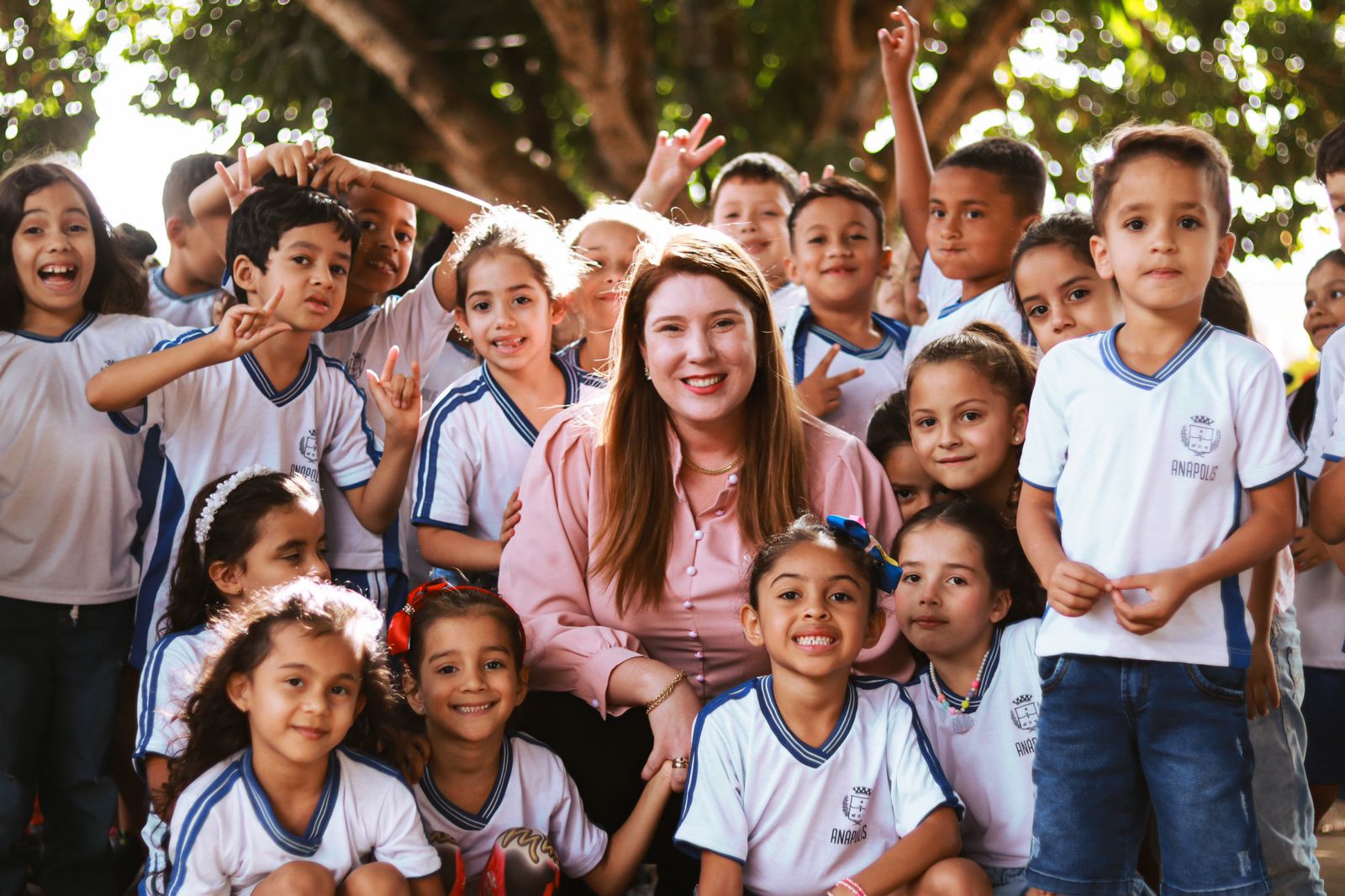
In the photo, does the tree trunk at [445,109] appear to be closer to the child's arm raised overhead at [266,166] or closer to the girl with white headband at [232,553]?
the child's arm raised overhead at [266,166]

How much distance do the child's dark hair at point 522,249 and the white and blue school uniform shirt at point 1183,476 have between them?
1701 millimetres

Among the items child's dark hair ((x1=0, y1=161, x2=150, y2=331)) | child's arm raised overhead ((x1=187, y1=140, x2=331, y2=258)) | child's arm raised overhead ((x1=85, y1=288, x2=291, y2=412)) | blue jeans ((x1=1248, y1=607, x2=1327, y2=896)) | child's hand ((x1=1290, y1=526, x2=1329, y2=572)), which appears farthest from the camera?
child's arm raised overhead ((x1=187, y1=140, x2=331, y2=258))

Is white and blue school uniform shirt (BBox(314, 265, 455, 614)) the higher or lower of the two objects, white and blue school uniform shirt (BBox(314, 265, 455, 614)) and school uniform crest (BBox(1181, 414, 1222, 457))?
the higher

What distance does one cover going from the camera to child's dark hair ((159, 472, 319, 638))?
10.00 ft

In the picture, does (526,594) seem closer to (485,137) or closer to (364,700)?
(364,700)

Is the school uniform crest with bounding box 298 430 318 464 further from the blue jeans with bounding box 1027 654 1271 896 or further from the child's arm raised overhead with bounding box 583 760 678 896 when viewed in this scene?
the blue jeans with bounding box 1027 654 1271 896

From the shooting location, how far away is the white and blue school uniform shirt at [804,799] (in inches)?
102

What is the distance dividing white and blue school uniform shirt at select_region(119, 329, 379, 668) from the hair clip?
125mm

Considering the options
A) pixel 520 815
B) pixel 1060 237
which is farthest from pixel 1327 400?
pixel 520 815

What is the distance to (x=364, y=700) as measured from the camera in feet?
8.76

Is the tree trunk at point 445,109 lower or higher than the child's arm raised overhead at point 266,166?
higher

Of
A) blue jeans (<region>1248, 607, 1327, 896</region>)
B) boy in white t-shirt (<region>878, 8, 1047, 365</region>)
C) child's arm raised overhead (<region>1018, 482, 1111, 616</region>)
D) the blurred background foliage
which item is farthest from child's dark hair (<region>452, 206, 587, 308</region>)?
the blurred background foliage

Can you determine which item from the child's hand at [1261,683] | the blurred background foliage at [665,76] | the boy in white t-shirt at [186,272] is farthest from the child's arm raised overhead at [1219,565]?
the blurred background foliage at [665,76]

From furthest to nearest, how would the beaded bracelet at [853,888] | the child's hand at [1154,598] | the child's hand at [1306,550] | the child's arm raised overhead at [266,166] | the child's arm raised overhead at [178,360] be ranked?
the child's arm raised overhead at [266,166]
the child's hand at [1306,550]
the child's arm raised overhead at [178,360]
the beaded bracelet at [853,888]
the child's hand at [1154,598]
